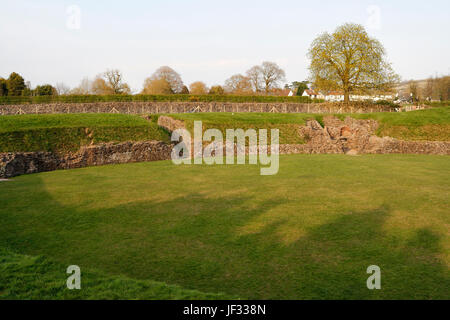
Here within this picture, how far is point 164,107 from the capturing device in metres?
52.4

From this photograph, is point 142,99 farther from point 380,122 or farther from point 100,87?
point 380,122

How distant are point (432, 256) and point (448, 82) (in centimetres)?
11249

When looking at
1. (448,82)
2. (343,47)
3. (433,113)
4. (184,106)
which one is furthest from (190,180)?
(448,82)

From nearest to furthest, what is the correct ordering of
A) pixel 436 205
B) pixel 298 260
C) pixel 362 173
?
pixel 298 260 < pixel 436 205 < pixel 362 173

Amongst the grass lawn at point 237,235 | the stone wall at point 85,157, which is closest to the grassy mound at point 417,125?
the grass lawn at point 237,235

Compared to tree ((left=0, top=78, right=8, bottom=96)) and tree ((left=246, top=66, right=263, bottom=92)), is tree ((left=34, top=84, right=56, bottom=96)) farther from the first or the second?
tree ((left=246, top=66, right=263, bottom=92))

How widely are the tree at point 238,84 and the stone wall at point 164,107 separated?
116ft

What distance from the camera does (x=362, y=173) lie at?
15844mm

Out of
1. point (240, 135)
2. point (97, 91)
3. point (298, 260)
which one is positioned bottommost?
point (298, 260)

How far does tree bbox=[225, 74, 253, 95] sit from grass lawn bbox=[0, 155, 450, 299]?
78.6m

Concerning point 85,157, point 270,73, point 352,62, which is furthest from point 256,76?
point 85,157

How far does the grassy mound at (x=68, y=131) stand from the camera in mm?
19848

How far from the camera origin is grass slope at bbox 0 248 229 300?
4.31 m

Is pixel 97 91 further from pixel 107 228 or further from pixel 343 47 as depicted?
pixel 107 228
